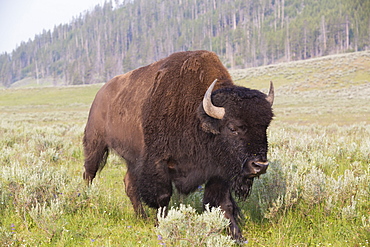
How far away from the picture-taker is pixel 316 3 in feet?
387

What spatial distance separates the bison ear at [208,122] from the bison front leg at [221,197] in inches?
26.5

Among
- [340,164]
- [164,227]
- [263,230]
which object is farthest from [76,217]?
[340,164]

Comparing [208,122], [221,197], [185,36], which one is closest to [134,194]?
[221,197]

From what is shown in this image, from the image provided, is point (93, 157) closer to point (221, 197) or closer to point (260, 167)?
point (221, 197)

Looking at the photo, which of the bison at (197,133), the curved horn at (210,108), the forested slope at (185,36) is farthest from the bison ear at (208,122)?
the forested slope at (185,36)

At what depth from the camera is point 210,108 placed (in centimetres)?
355

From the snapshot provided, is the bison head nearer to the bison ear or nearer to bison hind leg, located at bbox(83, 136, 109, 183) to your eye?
the bison ear

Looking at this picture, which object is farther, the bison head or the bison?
the bison

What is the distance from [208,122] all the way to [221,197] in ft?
3.17

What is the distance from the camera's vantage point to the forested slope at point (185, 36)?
3433 inches

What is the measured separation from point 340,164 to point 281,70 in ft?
195

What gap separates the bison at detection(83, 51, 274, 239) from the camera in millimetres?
3494

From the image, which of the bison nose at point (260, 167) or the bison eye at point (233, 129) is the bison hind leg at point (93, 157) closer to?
the bison eye at point (233, 129)

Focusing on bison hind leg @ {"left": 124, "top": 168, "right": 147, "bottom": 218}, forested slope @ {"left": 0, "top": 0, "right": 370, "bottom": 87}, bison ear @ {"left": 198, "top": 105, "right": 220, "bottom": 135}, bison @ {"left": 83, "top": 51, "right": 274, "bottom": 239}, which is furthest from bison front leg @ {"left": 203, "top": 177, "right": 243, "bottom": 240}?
forested slope @ {"left": 0, "top": 0, "right": 370, "bottom": 87}
